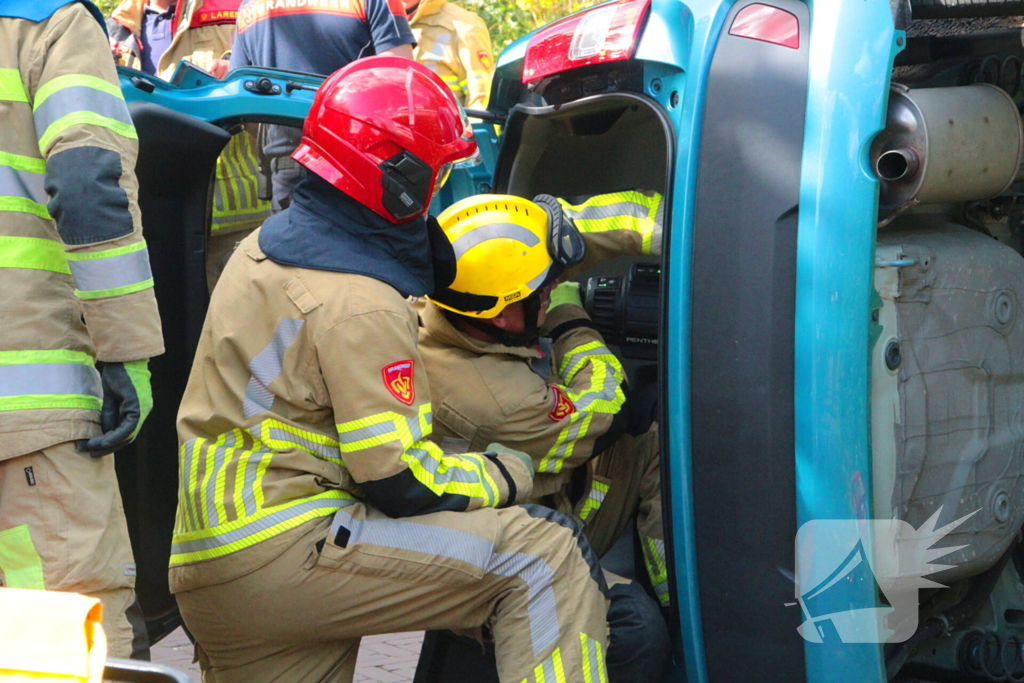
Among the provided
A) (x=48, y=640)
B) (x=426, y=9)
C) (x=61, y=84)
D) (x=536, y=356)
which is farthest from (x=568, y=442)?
(x=426, y=9)

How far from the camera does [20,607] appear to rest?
1255 mm

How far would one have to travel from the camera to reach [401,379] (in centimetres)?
244

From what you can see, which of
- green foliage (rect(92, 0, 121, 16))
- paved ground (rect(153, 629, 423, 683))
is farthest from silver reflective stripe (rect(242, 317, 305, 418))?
green foliage (rect(92, 0, 121, 16))

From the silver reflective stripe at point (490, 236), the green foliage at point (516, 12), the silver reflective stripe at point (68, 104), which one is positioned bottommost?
the green foliage at point (516, 12)

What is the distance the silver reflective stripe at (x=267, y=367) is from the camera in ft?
8.04

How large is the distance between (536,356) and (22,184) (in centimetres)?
133

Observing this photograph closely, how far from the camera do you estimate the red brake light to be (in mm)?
2516

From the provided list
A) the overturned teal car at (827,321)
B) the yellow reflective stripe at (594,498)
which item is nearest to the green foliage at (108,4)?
the overturned teal car at (827,321)

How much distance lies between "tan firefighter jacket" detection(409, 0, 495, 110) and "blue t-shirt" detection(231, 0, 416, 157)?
1.66 m

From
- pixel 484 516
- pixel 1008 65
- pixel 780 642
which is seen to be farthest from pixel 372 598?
pixel 1008 65

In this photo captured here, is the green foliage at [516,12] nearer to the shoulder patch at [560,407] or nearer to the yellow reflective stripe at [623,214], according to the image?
the yellow reflective stripe at [623,214]

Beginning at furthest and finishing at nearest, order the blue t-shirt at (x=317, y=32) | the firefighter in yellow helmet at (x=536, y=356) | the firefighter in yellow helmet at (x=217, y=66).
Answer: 1. the blue t-shirt at (x=317, y=32)
2. the firefighter in yellow helmet at (x=217, y=66)
3. the firefighter in yellow helmet at (x=536, y=356)

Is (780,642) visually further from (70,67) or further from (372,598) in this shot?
(70,67)

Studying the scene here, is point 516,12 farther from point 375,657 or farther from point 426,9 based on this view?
point 375,657
